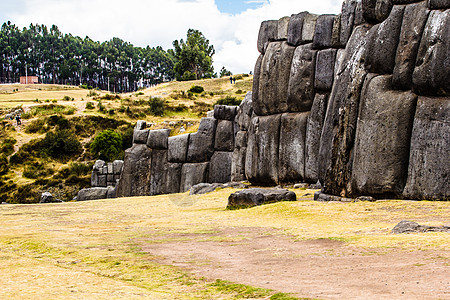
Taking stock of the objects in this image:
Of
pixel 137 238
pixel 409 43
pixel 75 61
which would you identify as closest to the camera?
pixel 137 238

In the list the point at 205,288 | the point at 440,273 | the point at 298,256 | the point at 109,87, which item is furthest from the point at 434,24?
the point at 109,87

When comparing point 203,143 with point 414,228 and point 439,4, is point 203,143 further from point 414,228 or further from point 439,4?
point 414,228

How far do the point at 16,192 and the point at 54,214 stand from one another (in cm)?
3393

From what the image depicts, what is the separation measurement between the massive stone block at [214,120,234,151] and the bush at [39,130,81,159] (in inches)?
1284

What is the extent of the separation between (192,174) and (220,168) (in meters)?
2.02

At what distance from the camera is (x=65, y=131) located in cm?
6544

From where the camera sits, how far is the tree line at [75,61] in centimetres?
15788

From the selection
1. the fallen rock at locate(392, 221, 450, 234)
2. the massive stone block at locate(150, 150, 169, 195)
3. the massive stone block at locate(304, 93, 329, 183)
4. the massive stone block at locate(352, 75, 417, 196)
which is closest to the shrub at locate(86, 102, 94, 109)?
the massive stone block at locate(150, 150, 169, 195)

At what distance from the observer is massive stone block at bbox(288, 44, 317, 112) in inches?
1017

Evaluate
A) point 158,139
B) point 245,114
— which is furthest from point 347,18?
point 158,139

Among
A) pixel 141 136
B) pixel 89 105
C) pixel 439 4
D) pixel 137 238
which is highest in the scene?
pixel 89 105

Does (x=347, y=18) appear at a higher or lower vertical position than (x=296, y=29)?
lower

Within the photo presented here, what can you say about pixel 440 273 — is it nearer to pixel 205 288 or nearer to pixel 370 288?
pixel 370 288

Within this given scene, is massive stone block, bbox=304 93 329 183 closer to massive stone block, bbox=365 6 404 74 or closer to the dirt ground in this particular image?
massive stone block, bbox=365 6 404 74
